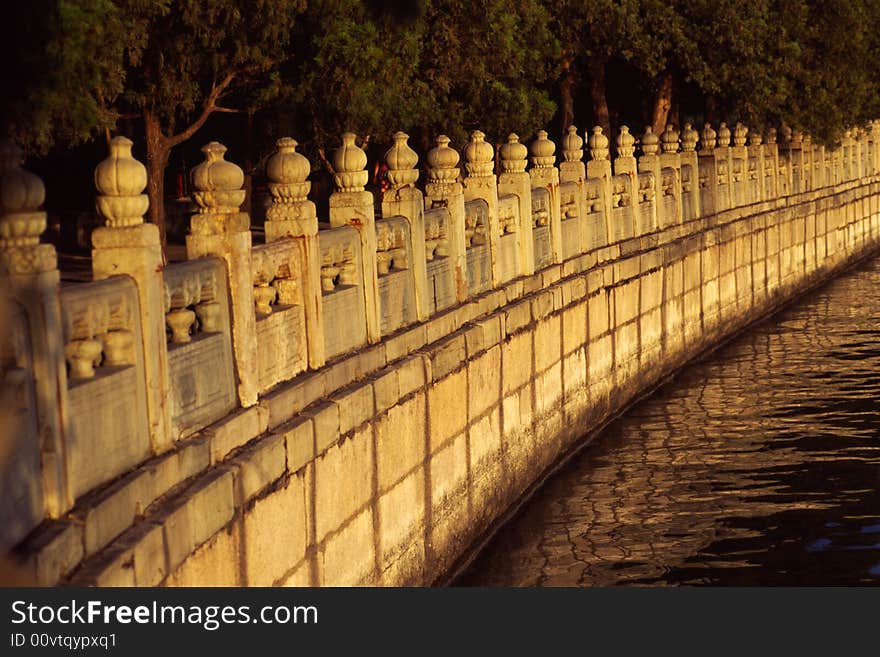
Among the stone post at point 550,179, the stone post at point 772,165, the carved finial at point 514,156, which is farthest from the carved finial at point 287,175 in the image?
the stone post at point 772,165

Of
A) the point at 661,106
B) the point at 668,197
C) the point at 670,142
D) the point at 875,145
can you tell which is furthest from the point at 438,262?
the point at 875,145

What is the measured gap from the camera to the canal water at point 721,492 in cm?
1223

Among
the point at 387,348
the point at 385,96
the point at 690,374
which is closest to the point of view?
the point at 387,348

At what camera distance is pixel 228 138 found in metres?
22.2

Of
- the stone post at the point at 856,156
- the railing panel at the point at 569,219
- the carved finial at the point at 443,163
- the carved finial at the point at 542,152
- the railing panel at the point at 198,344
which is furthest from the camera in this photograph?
the stone post at the point at 856,156

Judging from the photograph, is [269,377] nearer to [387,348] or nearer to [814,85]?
[387,348]

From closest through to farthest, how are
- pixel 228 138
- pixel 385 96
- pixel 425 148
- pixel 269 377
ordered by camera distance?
pixel 269 377
pixel 385 96
pixel 228 138
pixel 425 148

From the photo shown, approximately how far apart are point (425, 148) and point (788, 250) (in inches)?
273

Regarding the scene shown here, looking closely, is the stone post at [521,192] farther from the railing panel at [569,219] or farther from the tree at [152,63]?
the tree at [152,63]

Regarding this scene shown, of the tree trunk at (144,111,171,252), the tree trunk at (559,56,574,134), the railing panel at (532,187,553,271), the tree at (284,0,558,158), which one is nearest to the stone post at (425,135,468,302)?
the railing panel at (532,187,553,271)

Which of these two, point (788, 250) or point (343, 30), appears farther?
point (788, 250)

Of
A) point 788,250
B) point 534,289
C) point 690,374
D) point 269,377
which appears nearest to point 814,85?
point 788,250

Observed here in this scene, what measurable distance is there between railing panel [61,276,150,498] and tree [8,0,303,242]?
4.91 meters

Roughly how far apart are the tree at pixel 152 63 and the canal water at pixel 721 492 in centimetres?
450
